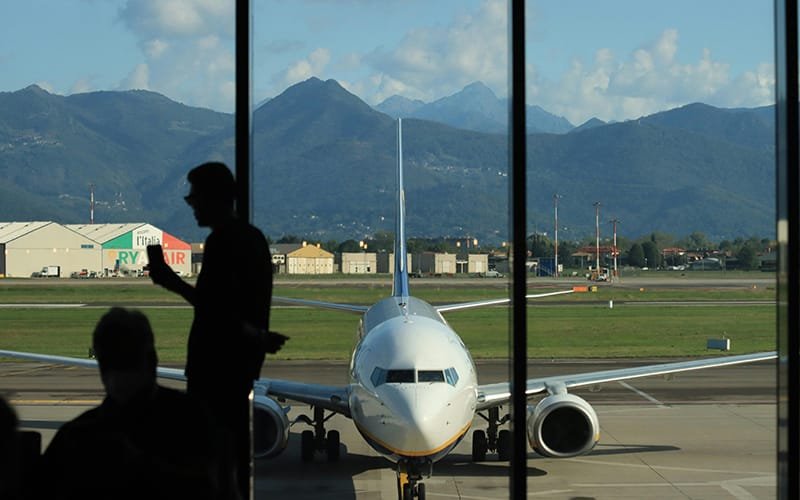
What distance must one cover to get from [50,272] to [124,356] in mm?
55088

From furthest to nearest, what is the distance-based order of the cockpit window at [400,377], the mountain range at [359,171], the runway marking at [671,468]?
1. the mountain range at [359,171]
2. the runway marking at [671,468]
3. the cockpit window at [400,377]

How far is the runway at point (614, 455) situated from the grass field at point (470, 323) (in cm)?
723

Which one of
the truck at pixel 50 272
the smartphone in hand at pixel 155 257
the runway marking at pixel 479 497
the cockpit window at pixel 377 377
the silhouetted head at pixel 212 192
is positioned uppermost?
the silhouetted head at pixel 212 192

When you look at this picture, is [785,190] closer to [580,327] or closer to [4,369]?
[4,369]

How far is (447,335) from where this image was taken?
46.6 ft

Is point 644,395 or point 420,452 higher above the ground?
point 420,452

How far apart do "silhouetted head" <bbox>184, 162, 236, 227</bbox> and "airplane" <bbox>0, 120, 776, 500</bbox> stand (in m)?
8.51

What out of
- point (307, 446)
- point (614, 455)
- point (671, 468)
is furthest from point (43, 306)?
point (671, 468)

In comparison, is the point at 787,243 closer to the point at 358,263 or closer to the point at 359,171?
the point at 358,263

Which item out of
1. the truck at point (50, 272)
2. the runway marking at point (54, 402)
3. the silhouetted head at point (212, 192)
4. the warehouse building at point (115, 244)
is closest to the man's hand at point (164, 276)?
the silhouetted head at point (212, 192)

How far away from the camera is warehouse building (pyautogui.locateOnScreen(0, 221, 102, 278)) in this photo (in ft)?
157

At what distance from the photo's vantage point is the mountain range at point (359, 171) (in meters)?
77.1

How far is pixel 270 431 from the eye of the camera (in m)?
14.3

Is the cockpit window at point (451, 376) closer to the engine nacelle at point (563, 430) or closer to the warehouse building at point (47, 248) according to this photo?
the engine nacelle at point (563, 430)
